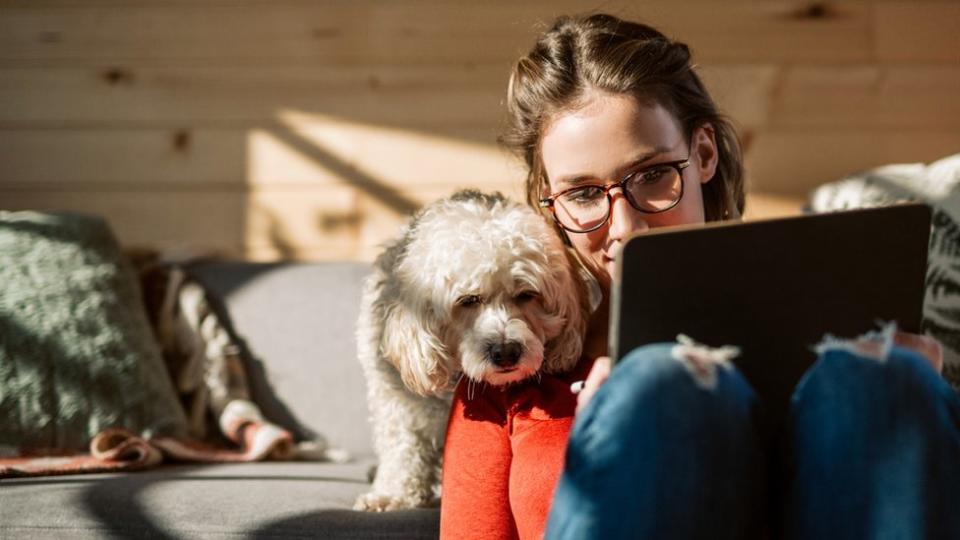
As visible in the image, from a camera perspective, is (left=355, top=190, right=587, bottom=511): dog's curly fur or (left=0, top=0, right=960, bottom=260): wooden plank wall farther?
(left=0, top=0, right=960, bottom=260): wooden plank wall

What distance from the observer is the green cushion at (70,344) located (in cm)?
186

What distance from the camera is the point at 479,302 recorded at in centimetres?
142

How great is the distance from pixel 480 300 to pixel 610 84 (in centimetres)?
39

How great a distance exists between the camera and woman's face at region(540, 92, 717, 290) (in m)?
1.38

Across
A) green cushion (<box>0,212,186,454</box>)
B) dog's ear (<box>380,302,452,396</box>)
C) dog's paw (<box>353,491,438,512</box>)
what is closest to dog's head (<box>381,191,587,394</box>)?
dog's ear (<box>380,302,452,396</box>)

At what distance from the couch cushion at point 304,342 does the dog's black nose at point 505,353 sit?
85cm

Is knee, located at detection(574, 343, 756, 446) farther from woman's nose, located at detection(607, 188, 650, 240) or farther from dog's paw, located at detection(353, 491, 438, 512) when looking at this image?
dog's paw, located at detection(353, 491, 438, 512)

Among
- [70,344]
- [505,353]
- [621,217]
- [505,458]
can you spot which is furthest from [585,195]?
[70,344]

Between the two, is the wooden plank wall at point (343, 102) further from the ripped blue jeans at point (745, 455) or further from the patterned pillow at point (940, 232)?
the ripped blue jeans at point (745, 455)

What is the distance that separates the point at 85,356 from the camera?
75.9 inches

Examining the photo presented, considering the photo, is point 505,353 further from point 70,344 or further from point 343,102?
point 343,102

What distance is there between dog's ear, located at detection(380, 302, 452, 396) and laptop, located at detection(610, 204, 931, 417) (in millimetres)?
425

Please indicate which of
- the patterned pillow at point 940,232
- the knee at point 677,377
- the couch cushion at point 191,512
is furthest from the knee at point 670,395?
the patterned pillow at point 940,232

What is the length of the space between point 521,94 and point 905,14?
132 cm
